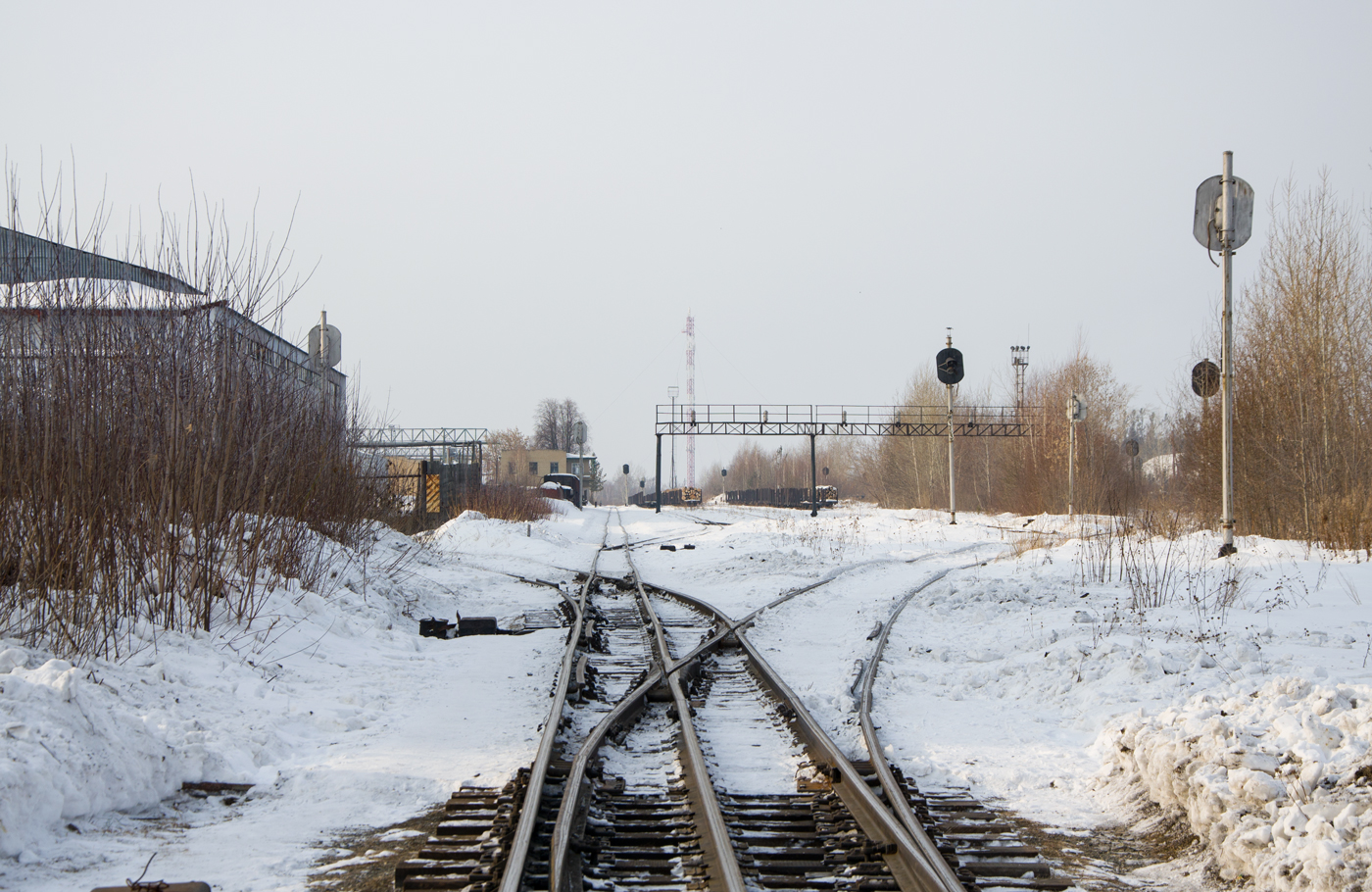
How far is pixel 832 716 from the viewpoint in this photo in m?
6.98

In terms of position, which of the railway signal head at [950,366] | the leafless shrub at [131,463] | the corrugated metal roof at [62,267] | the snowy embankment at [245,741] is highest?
the railway signal head at [950,366]

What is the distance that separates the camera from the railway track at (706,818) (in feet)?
13.4

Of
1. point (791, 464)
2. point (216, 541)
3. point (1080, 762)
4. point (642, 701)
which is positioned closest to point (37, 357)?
point (216, 541)

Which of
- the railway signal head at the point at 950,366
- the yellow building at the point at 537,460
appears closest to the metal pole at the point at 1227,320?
the railway signal head at the point at 950,366

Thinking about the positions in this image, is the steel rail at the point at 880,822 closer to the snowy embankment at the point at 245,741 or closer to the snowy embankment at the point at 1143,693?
the snowy embankment at the point at 1143,693

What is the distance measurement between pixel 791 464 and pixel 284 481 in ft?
391

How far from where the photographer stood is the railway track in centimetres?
408

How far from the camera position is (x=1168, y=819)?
16.3 feet

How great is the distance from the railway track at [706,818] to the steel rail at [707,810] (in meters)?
0.01

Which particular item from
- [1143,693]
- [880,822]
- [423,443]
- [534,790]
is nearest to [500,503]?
[423,443]

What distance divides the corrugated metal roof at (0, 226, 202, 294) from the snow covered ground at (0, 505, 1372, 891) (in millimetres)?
2861

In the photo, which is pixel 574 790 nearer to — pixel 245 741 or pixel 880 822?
pixel 880 822

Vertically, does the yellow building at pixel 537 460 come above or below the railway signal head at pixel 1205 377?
below

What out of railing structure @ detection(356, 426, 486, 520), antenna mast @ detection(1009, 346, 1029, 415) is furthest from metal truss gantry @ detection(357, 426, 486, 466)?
antenna mast @ detection(1009, 346, 1029, 415)
